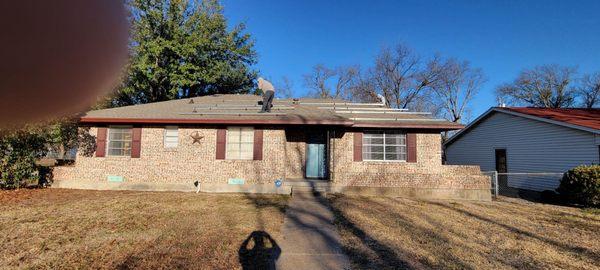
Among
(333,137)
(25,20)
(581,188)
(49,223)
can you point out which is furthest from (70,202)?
(581,188)

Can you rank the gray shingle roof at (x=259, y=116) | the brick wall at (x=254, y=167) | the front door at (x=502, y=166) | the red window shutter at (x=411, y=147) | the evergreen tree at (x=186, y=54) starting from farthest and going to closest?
1. the evergreen tree at (x=186, y=54)
2. the front door at (x=502, y=166)
3. the red window shutter at (x=411, y=147)
4. the gray shingle roof at (x=259, y=116)
5. the brick wall at (x=254, y=167)

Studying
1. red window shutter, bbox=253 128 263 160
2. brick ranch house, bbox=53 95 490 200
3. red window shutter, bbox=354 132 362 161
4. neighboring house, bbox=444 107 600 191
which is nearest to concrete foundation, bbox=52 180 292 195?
brick ranch house, bbox=53 95 490 200

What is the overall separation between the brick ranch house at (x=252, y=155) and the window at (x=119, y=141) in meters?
0.04

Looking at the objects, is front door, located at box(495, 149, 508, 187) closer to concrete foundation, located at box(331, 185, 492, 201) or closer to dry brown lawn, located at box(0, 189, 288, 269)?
concrete foundation, located at box(331, 185, 492, 201)

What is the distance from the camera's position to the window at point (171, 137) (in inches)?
527

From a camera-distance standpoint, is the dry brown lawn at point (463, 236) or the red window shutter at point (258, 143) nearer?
the dry brown lawn at point (463, 236)

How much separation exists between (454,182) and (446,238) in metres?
6.20

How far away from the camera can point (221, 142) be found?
13.1 metres

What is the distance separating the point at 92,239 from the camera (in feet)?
21.2

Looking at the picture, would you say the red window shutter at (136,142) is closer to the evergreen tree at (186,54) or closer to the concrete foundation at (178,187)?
the concrete foundation at (178,187)

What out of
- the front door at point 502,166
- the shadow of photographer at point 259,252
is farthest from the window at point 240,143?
the front door at point 502,166

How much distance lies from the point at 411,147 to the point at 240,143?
22.7 ft

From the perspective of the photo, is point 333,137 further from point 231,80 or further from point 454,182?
point 231,80

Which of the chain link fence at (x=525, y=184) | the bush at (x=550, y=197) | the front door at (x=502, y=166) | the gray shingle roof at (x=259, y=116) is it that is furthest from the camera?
the front door at (x=502, y=166)
